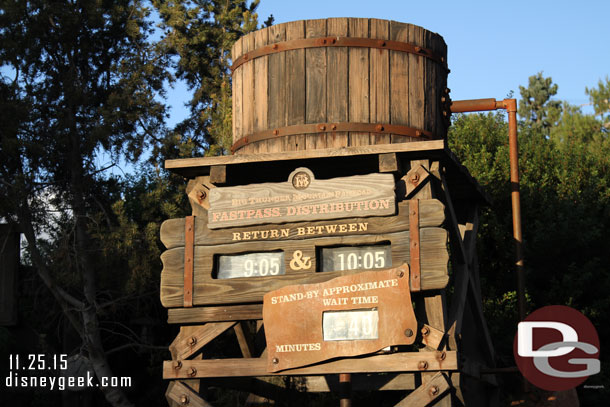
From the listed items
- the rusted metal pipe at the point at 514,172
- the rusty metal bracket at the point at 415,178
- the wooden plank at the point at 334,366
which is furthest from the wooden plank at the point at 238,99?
the rusted metal pipe at the point at 514,172

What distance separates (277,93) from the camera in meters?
9.30

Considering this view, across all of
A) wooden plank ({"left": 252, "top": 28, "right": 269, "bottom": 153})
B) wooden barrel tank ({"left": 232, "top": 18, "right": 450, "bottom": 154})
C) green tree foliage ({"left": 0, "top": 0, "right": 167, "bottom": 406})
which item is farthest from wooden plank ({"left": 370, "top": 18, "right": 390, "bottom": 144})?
green tree foliage ({"left": 0, "top": 0, "right": 167, "bottom": 406})

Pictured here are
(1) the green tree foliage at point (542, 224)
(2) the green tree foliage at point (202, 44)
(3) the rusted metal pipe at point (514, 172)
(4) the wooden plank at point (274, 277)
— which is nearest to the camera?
(4) the wooden plank at point (274, 277)

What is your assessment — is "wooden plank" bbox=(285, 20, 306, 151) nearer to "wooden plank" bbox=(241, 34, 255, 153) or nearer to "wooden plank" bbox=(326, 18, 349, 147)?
"wooden plank" bbox=(326, 18, 349, 147)

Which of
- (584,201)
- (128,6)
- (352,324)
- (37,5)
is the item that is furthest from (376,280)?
(128,6)

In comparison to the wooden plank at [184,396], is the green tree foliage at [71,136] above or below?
above

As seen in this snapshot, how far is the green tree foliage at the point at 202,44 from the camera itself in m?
23.5

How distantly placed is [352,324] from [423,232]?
1148mm

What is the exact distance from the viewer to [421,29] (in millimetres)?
9484

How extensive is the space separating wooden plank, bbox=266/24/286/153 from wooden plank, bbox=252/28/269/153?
Answer: 6 centimetres

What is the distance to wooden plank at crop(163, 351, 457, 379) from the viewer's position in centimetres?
823

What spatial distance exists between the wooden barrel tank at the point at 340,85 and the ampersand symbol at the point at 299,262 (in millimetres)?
1154

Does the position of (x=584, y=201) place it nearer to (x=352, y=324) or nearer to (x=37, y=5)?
(x=352, y=324)

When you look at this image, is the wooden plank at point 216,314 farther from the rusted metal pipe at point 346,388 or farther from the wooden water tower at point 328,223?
the rusted metal pipe at point 346,388
